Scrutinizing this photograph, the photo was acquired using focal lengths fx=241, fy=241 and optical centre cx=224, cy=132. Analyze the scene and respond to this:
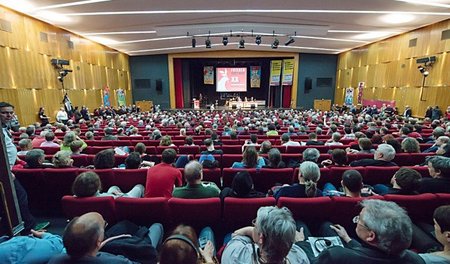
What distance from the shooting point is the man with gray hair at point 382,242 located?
1.24 m

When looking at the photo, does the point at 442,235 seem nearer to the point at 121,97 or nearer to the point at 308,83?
the point at 121,97

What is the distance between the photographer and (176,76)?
2169 cm

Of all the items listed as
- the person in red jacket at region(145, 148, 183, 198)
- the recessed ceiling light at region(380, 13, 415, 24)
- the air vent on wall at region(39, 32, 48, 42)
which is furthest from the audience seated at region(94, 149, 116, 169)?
the recessed ceiling light at region(380, 13, 415, 24)

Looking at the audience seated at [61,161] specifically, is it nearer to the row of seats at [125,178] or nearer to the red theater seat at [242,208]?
the row of seats at [125,178]

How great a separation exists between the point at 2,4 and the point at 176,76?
1328 centimetres

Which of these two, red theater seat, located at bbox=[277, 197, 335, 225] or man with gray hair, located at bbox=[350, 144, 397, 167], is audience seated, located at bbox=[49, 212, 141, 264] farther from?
man with gray hair, located at bbox=[350, 144, 397, 167]

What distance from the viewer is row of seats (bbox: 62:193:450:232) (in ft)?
7.07

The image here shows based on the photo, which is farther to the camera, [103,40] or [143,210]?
[103,40]

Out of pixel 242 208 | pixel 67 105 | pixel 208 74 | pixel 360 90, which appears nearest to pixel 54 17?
pixel 67 105

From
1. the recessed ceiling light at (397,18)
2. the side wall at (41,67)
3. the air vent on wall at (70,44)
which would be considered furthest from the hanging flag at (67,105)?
the recessed ceiling light at (397,18)

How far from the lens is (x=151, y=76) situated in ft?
70.3

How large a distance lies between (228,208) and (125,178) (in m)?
1.81

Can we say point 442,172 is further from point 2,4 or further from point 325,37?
point 325,37

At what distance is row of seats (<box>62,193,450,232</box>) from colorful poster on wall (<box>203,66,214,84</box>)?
21.6 metres
